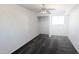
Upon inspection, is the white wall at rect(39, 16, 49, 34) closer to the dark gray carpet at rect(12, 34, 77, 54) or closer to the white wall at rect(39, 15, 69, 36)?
the white wall at rect(39, 15, 69, 36)

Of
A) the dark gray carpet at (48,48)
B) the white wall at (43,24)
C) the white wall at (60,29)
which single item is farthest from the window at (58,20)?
the dark gray carpet at (48,48)

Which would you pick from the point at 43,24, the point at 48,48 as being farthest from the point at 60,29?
the point at 48,48

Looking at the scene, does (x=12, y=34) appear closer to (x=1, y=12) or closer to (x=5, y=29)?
(x=5, y=29)

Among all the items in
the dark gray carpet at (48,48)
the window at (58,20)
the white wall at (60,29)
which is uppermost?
the window at (58,20)

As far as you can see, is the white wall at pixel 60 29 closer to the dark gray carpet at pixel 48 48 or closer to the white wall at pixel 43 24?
the white wall at pixel 43 24

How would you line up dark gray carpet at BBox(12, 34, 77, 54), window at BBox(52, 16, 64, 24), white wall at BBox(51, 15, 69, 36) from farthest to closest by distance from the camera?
window at BBox(52, 16, 64, 24)
white wall at BBox(51, 15, 69, 36)
dark gray carpet at BBox(12, 34, 77, 54)

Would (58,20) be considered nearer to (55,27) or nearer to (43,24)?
(55,27)

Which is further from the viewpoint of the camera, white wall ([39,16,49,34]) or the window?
white wall ([39,16,49,34])

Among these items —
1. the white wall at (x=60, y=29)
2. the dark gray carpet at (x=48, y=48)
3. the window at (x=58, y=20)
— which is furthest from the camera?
the window at (x=58, y=20)

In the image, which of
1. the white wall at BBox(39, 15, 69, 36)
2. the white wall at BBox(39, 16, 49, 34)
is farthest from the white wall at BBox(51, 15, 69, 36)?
the white wall at BBox(39, 16, 49, 34)

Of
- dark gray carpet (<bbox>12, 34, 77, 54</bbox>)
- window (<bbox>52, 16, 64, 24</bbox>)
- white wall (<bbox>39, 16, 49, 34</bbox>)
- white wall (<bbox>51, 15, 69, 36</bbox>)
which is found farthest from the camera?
white wall (<bbox>39, 16, 49, 34</bbox>)
